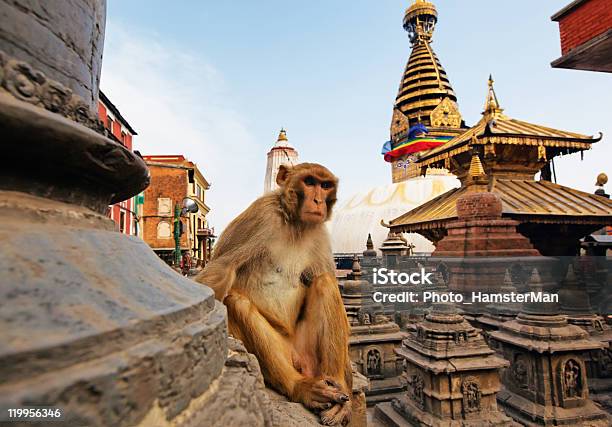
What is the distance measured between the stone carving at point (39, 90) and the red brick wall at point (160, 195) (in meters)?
23.5

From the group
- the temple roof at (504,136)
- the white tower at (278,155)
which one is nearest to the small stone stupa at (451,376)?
the temple roof at (504,136)

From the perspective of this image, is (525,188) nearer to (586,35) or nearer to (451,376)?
(586,35)

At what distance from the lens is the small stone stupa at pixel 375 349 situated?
219 inches

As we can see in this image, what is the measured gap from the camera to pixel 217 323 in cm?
86

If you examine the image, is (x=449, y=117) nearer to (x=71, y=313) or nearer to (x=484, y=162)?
(x=484, y=162)

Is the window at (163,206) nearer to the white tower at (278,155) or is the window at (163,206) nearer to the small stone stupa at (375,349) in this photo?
the white tower at (278,155)

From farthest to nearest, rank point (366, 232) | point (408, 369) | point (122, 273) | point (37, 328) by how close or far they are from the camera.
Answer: point (366, 232) → point (408, 369) → point (122, 273) → point (37, 328)

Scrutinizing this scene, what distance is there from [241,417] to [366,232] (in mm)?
21648

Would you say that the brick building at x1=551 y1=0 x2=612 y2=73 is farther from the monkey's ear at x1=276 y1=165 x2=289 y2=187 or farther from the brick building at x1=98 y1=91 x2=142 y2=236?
the brick building at x1=98 y1=91 x2=142 y2=236

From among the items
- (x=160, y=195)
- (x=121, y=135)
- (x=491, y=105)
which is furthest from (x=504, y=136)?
(x=160, y=195)

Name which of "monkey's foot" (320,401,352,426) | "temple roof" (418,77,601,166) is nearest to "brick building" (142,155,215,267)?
"temple roof" (418,77,601,166)

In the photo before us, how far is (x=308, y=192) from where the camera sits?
237 centimetres

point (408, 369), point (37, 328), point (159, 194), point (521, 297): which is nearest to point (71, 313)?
point (37, 328)

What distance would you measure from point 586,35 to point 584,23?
0.72 feet
